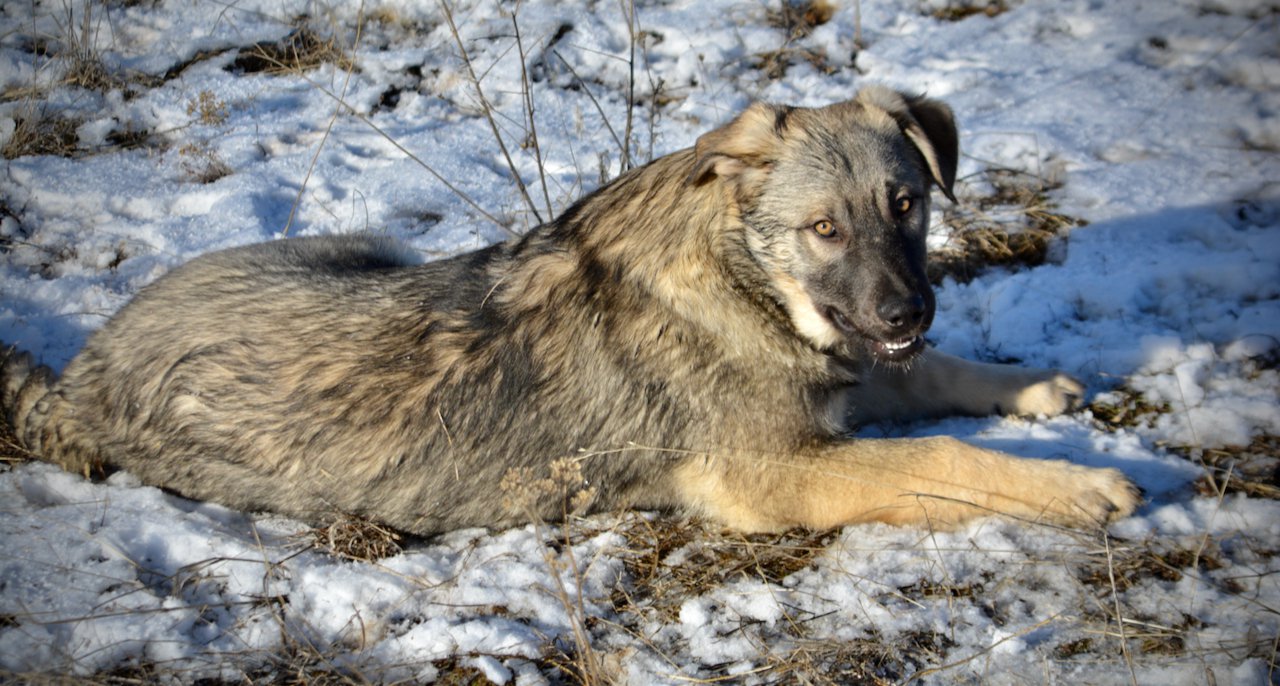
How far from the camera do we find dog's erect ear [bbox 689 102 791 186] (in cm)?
332

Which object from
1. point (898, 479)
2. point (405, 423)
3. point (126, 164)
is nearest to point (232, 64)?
point (126, 164)

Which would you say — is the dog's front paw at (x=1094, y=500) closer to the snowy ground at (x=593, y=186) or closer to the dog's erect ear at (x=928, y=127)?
the snowy ground at (x=593, y=186)

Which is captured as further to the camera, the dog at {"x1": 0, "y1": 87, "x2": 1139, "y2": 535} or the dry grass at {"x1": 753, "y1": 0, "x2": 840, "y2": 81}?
the dry grass at {"x1": 753, "y1": 0, "x2": 840, "y2": 81}

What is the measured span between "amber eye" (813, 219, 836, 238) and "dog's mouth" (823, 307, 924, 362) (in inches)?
11.5

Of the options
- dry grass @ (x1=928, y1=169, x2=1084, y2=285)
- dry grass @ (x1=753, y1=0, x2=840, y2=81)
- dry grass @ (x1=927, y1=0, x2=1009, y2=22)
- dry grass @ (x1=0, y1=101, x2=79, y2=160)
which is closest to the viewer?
dry grass @ (x1=928, y1=169, x2=1084, y2=285)

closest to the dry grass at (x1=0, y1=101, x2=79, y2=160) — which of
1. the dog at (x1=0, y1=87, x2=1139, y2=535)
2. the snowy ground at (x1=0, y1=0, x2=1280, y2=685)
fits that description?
the snowy ground at (x1=0, y1=0, x2=1280, y2=685)

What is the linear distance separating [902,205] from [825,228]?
356mm

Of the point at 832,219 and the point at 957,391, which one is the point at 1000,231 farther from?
the point at 832,219

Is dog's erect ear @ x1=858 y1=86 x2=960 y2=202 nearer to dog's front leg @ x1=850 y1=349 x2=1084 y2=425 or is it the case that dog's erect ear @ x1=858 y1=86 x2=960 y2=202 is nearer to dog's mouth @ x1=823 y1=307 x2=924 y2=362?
dog's mouth @ x1=823 y1=307 x2=924 y2=362

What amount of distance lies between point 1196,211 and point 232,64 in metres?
7.01

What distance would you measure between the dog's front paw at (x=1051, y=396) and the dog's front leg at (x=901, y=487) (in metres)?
0.66

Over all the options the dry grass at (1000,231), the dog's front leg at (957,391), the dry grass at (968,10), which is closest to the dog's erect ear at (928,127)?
the dog's front leg at (957,391)

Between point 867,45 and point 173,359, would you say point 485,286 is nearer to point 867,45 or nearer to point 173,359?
point 173,359

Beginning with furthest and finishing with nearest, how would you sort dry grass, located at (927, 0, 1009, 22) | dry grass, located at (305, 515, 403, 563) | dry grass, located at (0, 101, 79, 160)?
dry grass, located at (927, 0, 1009, 22), dry grass, located at (0, 101, 79, 160), dry grass, located at (305, 515, 403, 563)
